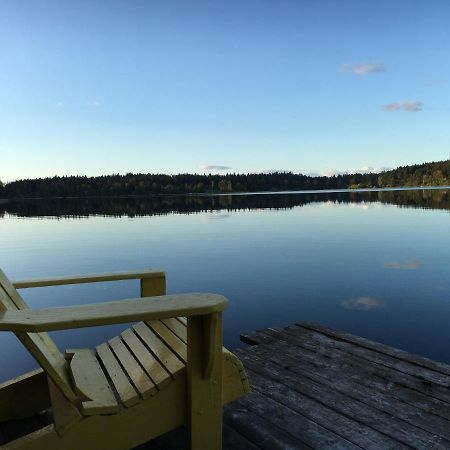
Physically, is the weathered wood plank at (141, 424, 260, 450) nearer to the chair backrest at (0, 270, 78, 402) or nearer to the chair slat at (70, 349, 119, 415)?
the chair slat at (70, 349, 119, 415)

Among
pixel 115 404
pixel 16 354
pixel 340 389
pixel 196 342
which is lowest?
pixel 16 354

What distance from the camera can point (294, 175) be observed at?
153 meters

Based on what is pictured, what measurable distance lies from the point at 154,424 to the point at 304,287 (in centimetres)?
869

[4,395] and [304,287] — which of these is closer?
[4,395]

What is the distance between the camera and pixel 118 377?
2.54m

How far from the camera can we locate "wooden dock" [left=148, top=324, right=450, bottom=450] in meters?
2.81

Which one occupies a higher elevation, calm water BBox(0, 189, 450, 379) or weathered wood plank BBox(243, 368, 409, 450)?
weathered wood plank BBox(243, 368, 409, 450)

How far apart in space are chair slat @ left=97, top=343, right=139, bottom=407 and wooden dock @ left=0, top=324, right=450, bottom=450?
58 cm

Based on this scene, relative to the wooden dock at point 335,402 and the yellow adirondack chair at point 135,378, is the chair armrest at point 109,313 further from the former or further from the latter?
the wooden dock at point 335,402

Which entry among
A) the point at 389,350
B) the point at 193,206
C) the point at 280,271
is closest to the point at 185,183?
the point at 193,206

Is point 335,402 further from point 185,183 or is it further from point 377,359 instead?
point 185,183

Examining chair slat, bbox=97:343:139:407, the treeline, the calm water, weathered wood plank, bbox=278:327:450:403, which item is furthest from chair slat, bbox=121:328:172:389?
the treeline

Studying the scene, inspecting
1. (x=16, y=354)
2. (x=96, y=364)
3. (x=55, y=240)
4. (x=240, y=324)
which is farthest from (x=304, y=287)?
(x=55, y=240)

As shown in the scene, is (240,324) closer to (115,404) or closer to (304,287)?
(304,287)
